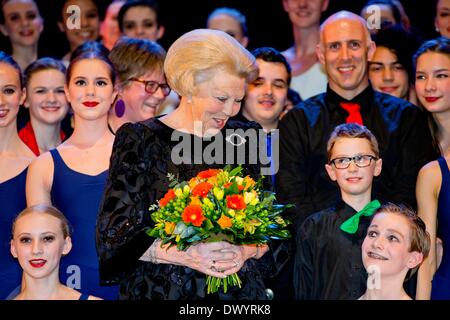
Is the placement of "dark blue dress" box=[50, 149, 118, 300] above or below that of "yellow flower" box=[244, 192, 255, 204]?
below

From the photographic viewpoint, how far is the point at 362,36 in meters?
5.89

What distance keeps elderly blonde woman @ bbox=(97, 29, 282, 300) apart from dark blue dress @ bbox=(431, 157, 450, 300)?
127cm

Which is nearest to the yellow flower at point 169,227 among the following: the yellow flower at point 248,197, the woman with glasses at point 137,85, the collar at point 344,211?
the yellow flower at point 248,197

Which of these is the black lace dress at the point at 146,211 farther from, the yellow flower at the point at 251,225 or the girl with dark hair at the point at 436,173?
the girl with dark hair at the point at 436,173

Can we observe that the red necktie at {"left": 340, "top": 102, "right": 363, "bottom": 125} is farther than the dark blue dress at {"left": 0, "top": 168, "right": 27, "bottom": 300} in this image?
Yes

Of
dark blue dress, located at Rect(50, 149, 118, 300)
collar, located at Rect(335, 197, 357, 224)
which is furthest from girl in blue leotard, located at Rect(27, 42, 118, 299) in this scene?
collar, located at Rect(335, 197, 357, 224)

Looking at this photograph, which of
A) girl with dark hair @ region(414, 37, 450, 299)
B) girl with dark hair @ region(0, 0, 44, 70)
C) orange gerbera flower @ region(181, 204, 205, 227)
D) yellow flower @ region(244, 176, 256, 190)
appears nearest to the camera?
orange gerbera flower @ region(181, 204, 205, 227)

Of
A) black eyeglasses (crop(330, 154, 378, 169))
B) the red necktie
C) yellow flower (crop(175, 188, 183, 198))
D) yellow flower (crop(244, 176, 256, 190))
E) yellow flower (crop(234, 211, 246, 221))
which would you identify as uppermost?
the red necktie

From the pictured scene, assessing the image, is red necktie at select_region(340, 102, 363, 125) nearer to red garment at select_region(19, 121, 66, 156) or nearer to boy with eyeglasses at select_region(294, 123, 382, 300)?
boy with eyeglasses at select_region(294, 123, 382, 300)

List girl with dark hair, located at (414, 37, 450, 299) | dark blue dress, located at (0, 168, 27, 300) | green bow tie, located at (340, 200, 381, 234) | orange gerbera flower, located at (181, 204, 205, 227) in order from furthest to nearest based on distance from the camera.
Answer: dark blue dress, located at (0, 168, 27, 300) → girl with dark hair, located at (414, 37, 450, 299) → green bow tie, located at (340, 200, 381, 234) → orange gerbera flower, located at (181, 204, 205, 227)

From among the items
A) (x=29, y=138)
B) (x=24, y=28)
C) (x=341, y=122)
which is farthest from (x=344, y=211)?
(x=24, y=28)

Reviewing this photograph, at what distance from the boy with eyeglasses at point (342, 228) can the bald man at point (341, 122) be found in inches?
3.1

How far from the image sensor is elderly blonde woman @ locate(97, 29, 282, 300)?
423 cm
